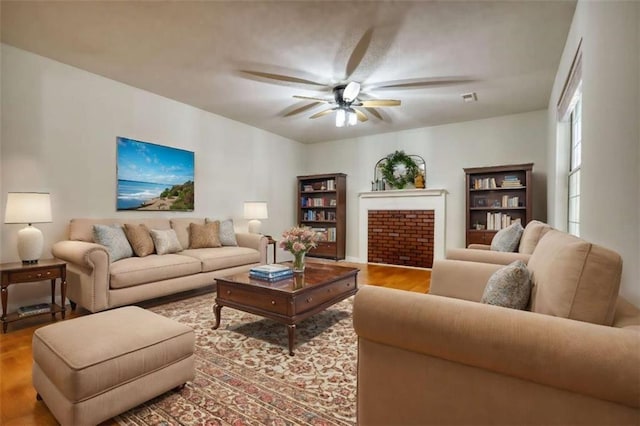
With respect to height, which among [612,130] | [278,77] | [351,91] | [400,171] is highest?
[278,77]

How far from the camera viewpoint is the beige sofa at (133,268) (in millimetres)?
2842

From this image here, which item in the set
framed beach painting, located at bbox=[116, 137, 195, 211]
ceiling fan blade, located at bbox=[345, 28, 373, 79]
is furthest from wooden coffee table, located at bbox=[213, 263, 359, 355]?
framed beach painting, located at bbox=[116, 137, 195, 211]

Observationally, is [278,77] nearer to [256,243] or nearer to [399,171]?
[256,243]

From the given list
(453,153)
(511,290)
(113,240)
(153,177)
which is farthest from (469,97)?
(113,240)

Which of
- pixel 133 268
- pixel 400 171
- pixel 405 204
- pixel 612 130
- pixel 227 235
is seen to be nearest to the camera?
pixel 612 130

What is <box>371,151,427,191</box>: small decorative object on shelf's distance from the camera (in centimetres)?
573

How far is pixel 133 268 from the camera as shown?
3.05 metres

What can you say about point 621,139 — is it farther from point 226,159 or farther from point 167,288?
point 226,159

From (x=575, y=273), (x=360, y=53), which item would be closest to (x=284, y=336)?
(x=575, y=273)

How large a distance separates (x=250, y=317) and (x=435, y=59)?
306cm

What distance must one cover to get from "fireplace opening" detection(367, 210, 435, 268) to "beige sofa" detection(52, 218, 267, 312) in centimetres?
274

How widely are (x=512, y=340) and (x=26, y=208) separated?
3643mm

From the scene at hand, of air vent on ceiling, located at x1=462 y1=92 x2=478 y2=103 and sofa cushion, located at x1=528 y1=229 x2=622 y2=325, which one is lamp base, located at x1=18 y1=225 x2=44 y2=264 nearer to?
sofa cushion, located at x1=528 y1=229 x2=622 y2=325

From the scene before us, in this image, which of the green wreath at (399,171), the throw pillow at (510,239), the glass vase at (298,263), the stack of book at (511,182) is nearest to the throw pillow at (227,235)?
the glass vase at (298,263)
